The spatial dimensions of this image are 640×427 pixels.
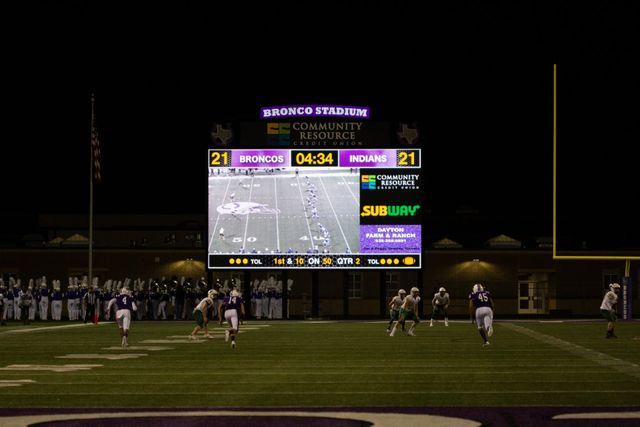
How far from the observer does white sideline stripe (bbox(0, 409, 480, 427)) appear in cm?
1185

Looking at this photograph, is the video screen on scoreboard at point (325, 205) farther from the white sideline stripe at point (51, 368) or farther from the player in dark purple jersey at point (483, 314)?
the white sideline stripe at point (51, 368)

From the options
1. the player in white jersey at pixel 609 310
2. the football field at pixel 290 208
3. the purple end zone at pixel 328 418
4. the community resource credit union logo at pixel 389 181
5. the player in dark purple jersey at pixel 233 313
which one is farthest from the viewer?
the community resource credit union logo at pixel 389 181

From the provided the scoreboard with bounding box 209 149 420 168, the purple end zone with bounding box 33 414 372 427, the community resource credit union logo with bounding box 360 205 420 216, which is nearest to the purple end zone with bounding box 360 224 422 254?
the community resource credit union logo with bounding box 360 205 420 216

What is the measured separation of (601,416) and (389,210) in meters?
30.9

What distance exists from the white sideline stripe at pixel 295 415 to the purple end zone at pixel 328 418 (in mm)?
80

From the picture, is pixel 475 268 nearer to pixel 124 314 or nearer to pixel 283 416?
pixel 124 314

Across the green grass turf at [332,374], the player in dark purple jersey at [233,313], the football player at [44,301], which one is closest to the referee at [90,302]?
the football player at [44,301]

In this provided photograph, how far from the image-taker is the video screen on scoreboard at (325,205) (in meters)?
42.7

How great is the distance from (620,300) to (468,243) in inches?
622

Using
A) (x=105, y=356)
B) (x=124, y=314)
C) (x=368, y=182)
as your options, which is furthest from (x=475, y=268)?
(x=105, y=356)

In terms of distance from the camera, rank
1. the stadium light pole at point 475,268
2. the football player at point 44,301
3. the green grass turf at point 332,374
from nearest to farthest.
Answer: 1. the green grass turf at point 332,374
2. the football player at point 44,301
3. the stadium light pole at point 475,268

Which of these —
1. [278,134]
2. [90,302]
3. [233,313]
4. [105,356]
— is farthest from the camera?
[278,134]

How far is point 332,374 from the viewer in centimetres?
1816

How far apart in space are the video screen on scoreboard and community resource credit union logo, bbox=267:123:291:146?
28.1 inches
